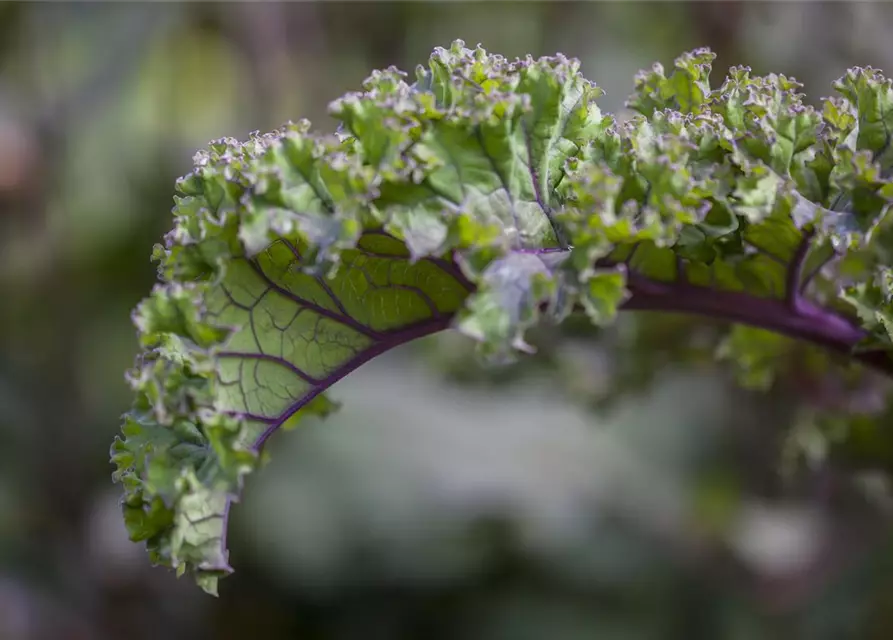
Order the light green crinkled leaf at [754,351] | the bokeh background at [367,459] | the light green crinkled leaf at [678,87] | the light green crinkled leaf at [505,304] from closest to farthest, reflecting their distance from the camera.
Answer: the light green crinkled leaf at [505,304], the light green crinkled leaf at [678,87], the light green crinkled leaf at [754,351], the bokeh background at [367,459]

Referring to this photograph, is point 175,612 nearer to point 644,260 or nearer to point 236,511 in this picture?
point 236,511

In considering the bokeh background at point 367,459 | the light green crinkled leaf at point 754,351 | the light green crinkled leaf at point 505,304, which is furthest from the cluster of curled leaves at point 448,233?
the bokeh background at point 367,459

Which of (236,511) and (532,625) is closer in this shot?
(532,625)

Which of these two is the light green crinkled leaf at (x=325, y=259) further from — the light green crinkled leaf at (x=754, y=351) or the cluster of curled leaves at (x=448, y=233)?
the light green crinkled leaf at (x=754, y=351)

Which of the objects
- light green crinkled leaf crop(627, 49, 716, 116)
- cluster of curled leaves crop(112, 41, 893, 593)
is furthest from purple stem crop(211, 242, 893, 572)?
light green crinkled leaf crop(627, 49, 716, 116)

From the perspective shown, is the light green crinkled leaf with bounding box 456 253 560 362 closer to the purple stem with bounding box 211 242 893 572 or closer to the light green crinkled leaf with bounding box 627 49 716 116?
the purple stem with bounding box 211 242 893 572

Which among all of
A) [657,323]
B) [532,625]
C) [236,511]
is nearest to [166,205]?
[236,511]

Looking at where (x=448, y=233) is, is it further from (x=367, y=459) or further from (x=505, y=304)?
(x=367, y=459)

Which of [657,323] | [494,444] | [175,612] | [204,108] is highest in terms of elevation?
[204,108]
